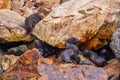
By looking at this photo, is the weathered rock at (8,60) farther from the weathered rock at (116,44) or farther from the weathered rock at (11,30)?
the weathered rock at (116,44)

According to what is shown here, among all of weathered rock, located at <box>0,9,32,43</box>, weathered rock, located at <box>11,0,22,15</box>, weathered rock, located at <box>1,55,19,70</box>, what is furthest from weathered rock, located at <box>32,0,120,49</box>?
weathered rock, located at <box>11,0,22,15</box>

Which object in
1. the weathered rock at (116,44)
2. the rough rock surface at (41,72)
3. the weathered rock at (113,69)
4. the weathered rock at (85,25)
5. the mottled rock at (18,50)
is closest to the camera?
the rough rock surface at (41,72)

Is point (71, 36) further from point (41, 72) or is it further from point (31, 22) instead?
point (41, 72)

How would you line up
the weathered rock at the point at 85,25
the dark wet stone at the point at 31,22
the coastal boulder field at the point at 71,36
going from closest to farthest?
the coastal boulder field at the point at 71,36 < the weathered rock at the point at 85,25 < the dark wet stone at the point at 31,22

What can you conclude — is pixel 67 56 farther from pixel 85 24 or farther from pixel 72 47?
pixel 85 24

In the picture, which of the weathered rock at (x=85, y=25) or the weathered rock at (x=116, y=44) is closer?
the weathered rock at (x=116, y=44)

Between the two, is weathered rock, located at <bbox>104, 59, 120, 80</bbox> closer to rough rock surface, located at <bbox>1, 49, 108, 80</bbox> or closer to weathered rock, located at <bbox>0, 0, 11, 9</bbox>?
rough rock surface, located at <bbox>1, 49, 108, 80</bbox>

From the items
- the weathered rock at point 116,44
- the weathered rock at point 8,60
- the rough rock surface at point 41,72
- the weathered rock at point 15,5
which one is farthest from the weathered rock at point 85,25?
the weathered rock at point 15,5
